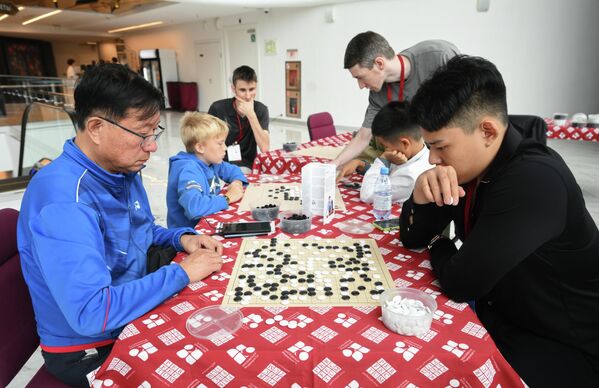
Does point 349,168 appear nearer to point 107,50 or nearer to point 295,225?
point 295,225

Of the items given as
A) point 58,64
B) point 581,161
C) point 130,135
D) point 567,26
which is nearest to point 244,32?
point 567,26

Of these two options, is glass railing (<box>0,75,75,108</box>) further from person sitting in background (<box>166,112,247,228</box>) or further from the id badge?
person sitting in background (<box>166,112,247,228</box>)

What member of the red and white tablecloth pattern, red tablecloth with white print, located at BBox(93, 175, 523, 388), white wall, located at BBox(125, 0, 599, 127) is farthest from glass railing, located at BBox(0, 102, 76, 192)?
the red and white tablecloth pattern

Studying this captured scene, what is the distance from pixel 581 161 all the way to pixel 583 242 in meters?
5.62

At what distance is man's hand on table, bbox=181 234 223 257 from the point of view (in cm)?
135

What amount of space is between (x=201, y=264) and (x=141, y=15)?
39.9 ft

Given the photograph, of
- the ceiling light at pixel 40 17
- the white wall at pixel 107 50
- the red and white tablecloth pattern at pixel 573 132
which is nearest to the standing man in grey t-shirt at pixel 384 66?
the red and white tablecloth pattern at pixel 573 132

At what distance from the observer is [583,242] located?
1.09 m

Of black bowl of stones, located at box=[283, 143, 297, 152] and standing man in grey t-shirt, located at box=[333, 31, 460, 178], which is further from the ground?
standing man in grey t-shirt, located at box=[333, 31, 460, 178]

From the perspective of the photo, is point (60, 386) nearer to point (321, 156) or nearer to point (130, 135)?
point (130, 135)

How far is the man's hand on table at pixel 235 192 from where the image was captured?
78.3 inches

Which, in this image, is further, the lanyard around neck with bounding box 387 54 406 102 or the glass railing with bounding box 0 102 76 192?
the glass railing with bounding box 0 102 76 192

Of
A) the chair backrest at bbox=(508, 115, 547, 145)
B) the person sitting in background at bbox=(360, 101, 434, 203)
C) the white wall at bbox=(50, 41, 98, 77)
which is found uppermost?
the white wall at bbox=(50, 41, 98, 77)

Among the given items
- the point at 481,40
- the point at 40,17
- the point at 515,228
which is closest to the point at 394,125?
the point at 515,228
